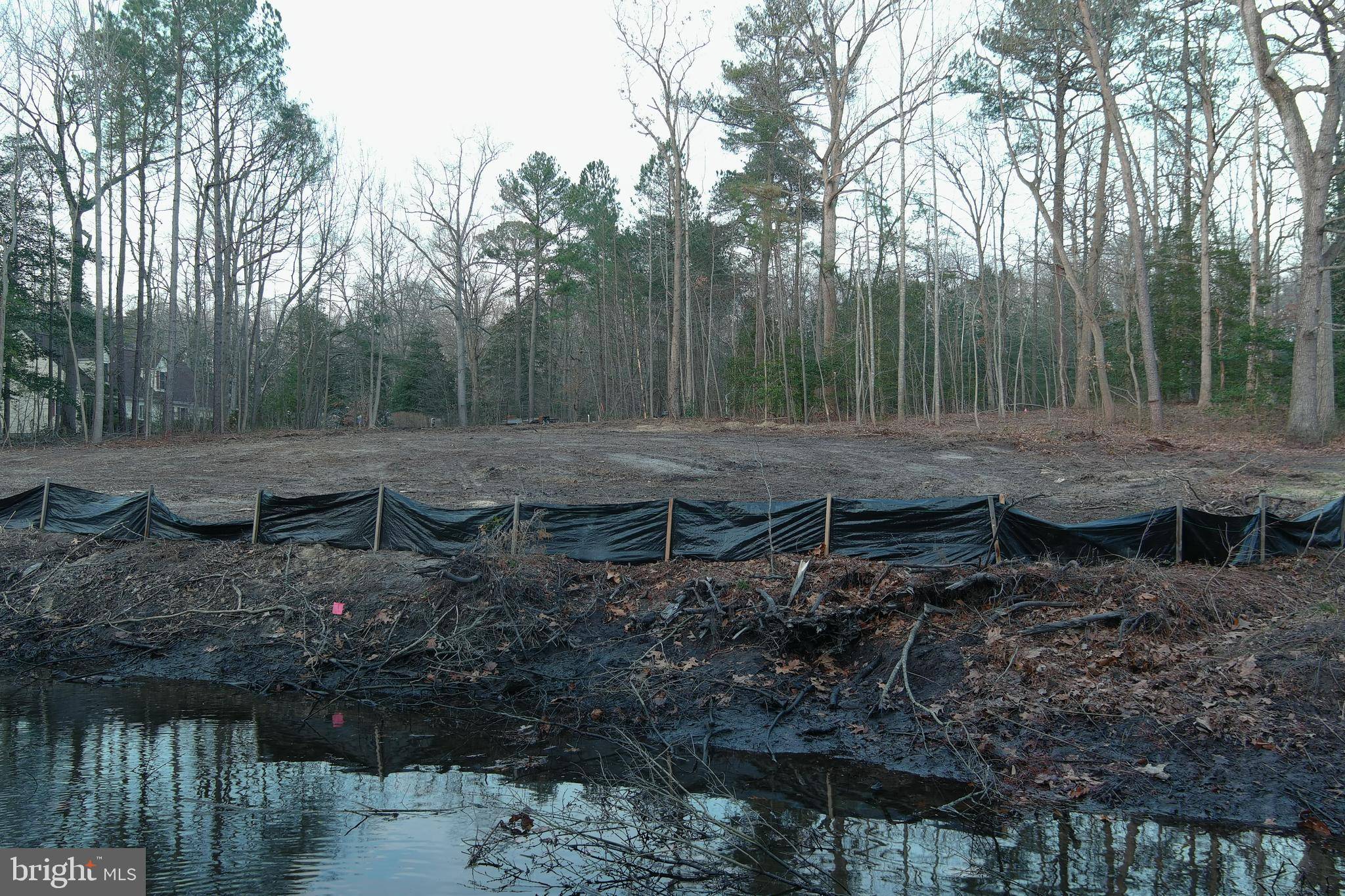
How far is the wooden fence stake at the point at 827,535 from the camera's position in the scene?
1049 cm

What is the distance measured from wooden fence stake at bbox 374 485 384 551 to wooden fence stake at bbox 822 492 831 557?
6.51 metres

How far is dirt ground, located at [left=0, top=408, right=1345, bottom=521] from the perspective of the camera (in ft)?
46.7

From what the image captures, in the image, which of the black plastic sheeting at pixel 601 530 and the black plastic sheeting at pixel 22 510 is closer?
the black plastic sheeting at pixel 601 530

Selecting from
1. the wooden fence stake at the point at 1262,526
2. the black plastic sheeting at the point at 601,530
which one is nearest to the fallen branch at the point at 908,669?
the black plastic sheeting at the point at 601,530

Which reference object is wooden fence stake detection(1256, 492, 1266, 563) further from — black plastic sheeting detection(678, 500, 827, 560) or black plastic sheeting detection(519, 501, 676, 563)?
black plastic sheeting detection(519, 501, 676, 563)

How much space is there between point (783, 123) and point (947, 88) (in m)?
6.96

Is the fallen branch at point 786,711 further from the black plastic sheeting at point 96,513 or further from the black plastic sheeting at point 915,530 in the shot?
the black plastic sheeting at point 96,513

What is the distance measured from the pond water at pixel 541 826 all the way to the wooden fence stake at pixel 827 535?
3455 mm

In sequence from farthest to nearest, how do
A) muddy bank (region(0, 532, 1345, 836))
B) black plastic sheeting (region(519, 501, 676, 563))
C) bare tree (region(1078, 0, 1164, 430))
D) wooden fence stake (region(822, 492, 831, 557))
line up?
bare tree (region(1078, 0, 1164, 430)), black plastic sheeting (region(519, 501, 676, 563)), wooden fence stake (region(822, 492, 831, 557)), muddy bank (region(0, 532, 1345, 836))

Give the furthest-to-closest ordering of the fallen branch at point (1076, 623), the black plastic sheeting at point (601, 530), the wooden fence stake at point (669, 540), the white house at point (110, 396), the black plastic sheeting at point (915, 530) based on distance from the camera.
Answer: the white house at point (110, 396) → the black plastic sheeting at point (601, 530) → the wooden fence stake at point (669, 540) → the black plastic sheeting at point (915, 530) → the fallen branch at point (1076, 623)

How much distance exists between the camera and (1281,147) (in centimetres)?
2478

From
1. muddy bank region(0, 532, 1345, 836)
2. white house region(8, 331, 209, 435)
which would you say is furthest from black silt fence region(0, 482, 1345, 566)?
white house region(8, 331, 209, 435)

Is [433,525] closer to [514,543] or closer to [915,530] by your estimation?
[514,543]

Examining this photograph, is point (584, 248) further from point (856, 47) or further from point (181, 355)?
point (181, 355)
